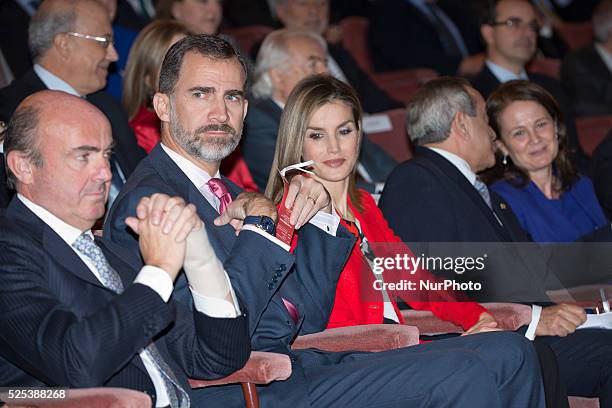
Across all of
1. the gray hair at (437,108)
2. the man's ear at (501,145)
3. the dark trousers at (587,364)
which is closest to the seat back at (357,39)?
the man's ear at (501,145)

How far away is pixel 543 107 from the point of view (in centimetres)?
433

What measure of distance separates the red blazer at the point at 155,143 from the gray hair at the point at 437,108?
2.54ft

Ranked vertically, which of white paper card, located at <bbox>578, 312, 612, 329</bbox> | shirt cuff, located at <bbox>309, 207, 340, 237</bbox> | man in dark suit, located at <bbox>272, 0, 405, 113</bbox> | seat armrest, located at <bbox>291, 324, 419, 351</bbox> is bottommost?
seat armrest, located at <bbox>291, 324, 419, 351</bbox>

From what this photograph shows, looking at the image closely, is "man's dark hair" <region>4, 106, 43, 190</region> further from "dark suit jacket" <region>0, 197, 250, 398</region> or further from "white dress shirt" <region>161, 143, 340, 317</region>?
"white dress shirt" <region>161, 143, 340, 317</region>

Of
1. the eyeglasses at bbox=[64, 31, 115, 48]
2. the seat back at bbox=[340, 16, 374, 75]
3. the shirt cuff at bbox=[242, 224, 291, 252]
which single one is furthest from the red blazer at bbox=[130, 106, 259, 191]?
the seat back at bbox=[340, 16, 374, 75]

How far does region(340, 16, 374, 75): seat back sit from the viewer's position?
22.0ft

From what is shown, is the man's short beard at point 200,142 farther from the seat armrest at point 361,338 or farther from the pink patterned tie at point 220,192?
the seat armrest at point 361,338

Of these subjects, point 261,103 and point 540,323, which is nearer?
point 540,323

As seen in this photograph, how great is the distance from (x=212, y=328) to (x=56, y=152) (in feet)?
1.99

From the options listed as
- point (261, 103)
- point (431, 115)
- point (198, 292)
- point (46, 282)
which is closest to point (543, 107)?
point (431, 115)

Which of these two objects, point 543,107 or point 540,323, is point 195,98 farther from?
point 543,107

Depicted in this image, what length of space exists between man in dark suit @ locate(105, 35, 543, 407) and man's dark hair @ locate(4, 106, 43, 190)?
14.5 inches

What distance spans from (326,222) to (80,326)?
113cm

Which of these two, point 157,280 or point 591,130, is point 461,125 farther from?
point 157,280
